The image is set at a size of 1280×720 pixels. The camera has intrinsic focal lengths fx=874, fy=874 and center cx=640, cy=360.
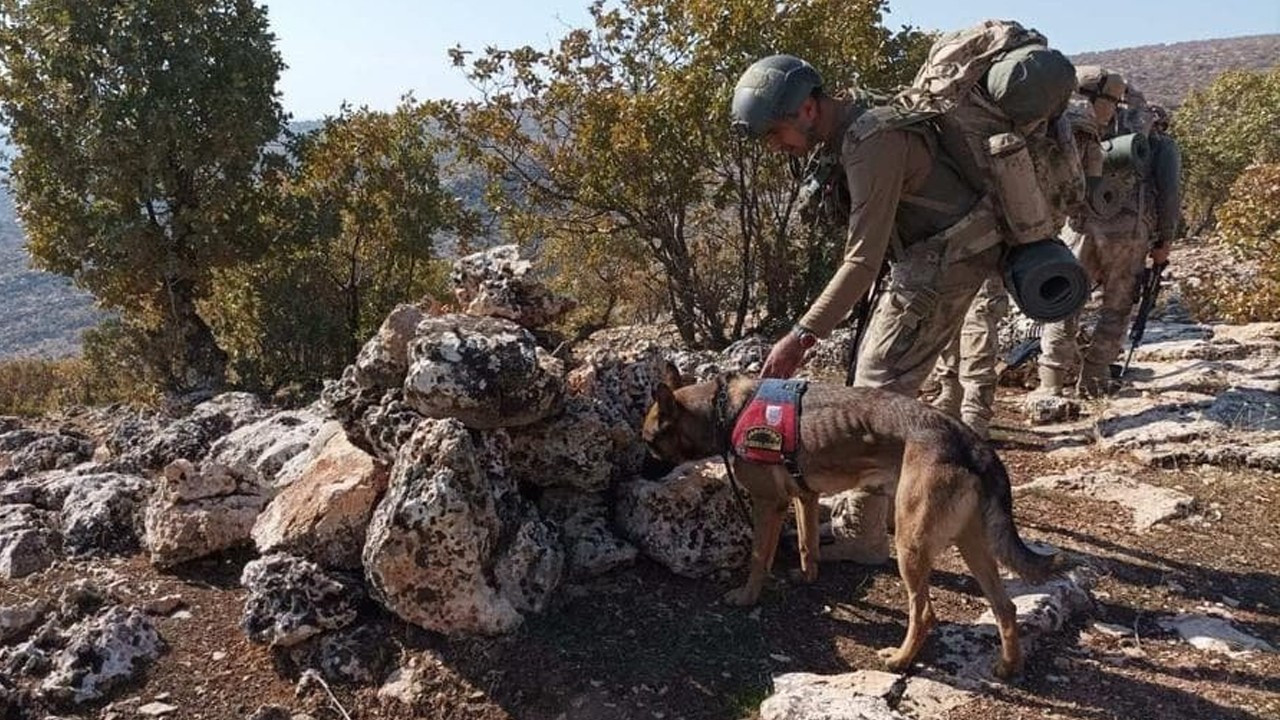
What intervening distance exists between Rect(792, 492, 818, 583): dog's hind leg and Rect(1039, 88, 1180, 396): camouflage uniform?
4002mm

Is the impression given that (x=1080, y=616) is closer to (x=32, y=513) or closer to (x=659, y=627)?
(x=659, y=627)

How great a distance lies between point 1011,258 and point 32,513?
21.5 ft

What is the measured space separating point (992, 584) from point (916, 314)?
1397mm

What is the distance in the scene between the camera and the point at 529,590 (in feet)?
15.1

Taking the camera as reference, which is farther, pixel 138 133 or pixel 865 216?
pixel 138 133

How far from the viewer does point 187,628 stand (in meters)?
4.72

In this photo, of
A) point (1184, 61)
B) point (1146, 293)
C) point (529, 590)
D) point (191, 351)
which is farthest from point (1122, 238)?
point (1184, 61)

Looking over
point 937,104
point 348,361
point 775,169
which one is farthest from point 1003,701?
point 348,361

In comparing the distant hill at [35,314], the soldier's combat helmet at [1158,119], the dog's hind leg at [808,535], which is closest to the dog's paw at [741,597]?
the dog's hind leg at [808,535]

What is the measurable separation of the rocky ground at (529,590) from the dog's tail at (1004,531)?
2.12 feet

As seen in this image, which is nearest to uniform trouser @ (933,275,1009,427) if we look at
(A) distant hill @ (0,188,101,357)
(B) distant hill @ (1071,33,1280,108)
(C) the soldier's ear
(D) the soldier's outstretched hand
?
(C) the soldier's ear

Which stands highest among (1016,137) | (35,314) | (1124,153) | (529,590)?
(1124,153)

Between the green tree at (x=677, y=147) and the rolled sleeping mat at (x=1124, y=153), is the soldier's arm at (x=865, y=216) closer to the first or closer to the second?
the rolled sleeping mat at (x=1124, y=153)

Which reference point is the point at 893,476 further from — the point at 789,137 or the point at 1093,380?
the point at 1093,380
